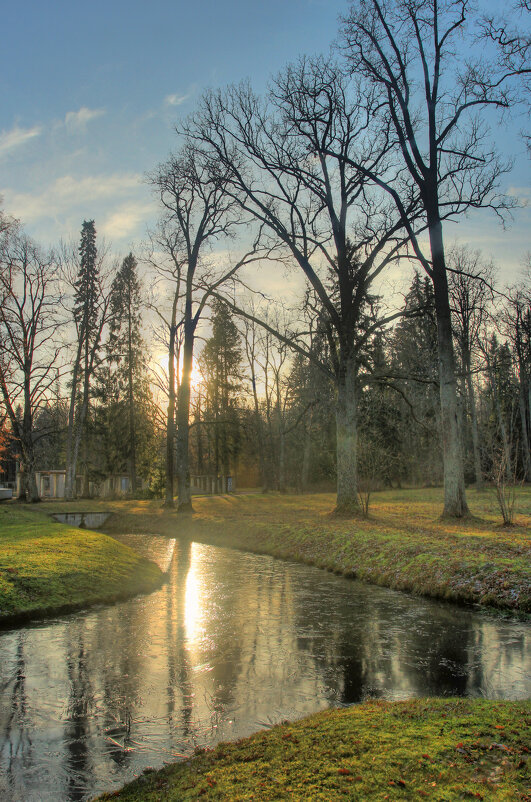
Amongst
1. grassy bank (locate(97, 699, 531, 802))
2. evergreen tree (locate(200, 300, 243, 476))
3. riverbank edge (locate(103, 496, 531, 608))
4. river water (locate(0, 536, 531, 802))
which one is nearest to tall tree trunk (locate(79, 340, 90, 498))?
evergreen tree (locate(200, 300, 243, 476))

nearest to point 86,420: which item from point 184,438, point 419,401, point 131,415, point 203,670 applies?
point 131,415

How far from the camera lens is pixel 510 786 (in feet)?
10.3

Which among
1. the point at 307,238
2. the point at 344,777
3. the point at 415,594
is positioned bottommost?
the point at 415,594

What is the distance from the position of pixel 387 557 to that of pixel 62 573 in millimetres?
7076

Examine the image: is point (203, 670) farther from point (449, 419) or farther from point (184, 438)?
point (184, 438)

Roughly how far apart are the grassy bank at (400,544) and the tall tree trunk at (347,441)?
1.15 metres

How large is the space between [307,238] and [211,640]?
17007mm

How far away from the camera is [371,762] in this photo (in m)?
3.55

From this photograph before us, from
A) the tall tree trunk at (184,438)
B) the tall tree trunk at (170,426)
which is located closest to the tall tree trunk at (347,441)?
the tall tree trunk at (184,438)

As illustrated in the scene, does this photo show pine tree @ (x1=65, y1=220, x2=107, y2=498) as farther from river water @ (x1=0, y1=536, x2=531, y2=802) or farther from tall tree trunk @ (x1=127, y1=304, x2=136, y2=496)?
river water @ (x1=0, y1=536, x2=531, y2=802)

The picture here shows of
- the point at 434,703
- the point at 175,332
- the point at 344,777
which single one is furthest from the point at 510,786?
the point at 175,332

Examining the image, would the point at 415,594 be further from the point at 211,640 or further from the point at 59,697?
the point at 59,697

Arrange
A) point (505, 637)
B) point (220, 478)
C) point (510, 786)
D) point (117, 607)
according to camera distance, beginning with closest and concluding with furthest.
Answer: point (510, 786)
point (505, 637)
point (117, 607)
point (220, 478)

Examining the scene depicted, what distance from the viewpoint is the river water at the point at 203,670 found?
4398mm
